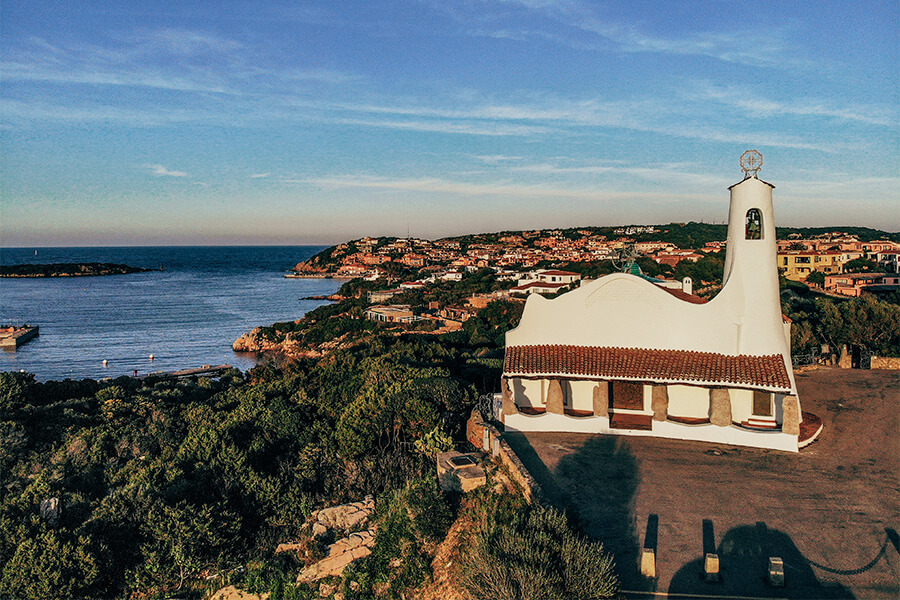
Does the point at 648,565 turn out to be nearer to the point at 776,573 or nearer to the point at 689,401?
the point at 776,573

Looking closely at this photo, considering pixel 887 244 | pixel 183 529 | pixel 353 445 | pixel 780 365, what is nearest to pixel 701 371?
pixel 780 365

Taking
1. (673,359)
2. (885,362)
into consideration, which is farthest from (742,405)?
(885,362)

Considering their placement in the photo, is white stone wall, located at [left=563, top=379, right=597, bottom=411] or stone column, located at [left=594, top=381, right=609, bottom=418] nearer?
stone column, located at [left=594, top=381, right=609, bottom=418]

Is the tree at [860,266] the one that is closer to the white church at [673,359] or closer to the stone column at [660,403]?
the white church at [673,359]

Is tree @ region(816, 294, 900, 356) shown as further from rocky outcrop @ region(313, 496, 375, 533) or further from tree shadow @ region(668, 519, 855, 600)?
rocky outcrop @ region(313, 496, 375, 533)

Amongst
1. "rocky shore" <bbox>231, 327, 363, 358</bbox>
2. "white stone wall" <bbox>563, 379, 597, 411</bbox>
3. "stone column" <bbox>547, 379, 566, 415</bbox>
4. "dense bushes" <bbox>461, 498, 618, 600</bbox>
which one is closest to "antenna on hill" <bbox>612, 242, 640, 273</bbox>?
"white stone wall" <bbox>563, 379, 597, 411</bbox>

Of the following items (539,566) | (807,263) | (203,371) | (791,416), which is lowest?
(203,371)
